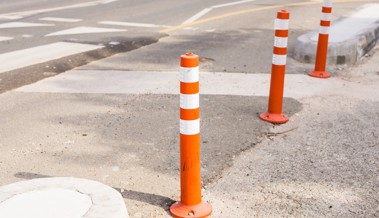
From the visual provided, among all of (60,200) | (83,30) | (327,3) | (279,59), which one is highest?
(327,3)

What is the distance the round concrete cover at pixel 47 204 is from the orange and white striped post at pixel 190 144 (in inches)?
27.2

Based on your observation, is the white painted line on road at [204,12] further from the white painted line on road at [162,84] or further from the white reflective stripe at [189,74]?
the white reflective stripe at [189,74]

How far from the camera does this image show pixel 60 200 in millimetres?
3498

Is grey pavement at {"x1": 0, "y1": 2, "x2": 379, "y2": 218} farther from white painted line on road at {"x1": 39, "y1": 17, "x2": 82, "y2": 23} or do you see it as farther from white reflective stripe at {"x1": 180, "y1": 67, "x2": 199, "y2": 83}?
white painted line on road at {"x1": 39, "y1": 17, "x2": 82, "y2": 23}

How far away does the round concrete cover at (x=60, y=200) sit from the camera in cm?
333

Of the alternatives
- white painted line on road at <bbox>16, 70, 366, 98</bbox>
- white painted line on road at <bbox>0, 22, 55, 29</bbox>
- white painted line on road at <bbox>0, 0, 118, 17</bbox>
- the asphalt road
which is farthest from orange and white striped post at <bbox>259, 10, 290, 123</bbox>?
white painted line on road at <bbox>0, 0, 118, 17</bbox>

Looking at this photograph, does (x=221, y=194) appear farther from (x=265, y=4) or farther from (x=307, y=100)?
(x=265, y=4)

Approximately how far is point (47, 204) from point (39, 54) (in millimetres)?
5611

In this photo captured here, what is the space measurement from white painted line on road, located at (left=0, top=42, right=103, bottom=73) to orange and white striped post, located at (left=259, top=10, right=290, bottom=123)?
4.02m

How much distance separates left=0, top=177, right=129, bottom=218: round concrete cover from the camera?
3328 mm

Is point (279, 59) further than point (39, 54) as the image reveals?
No

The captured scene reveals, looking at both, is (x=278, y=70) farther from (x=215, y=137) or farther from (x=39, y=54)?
(x=39, y=54)

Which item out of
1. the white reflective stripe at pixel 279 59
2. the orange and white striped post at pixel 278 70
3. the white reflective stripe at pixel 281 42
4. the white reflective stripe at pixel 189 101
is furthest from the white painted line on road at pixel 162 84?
the white reflective stripe at pixel 189 101

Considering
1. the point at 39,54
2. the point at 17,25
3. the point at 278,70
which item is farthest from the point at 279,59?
the point at 17,25
